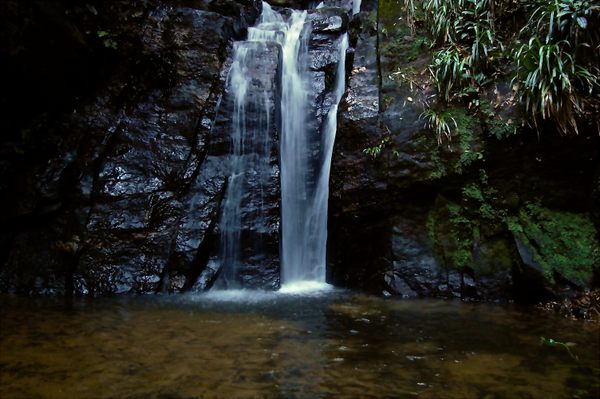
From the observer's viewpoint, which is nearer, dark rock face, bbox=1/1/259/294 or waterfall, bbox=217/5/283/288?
dark rock face, bbox=1/1/259/294

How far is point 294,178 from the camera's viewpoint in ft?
25.0

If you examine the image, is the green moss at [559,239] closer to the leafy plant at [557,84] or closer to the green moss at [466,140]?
the green moss at [466,140]

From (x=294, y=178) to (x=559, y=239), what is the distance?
13.5ft

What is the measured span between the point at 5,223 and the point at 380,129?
6008mm

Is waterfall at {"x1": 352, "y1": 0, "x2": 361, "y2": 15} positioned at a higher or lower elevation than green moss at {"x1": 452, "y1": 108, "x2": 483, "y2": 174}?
higher

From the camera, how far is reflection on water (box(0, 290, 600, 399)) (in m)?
2.92

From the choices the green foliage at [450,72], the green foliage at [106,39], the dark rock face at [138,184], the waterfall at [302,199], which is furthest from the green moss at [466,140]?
the green foliage at [106,39]

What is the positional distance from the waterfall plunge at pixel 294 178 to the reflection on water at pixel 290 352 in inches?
65.4

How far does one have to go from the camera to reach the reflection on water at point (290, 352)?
2924 millimetres

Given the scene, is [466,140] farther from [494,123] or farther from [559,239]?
[559,239]

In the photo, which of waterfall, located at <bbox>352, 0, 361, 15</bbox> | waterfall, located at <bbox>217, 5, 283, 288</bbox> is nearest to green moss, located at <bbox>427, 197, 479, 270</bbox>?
waterfall, located at <bbox>217, 5, 283, 288</bbox>

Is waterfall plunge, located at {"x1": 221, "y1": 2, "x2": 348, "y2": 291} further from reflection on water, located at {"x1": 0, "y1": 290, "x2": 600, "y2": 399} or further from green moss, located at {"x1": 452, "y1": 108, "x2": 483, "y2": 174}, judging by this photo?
green moss, located at {"x1": 452, "y1": 108, "x2": 483, "y2": 174}

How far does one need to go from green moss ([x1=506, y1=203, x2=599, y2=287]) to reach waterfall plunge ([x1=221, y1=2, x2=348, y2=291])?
2969mm

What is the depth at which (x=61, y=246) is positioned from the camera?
253 inches
